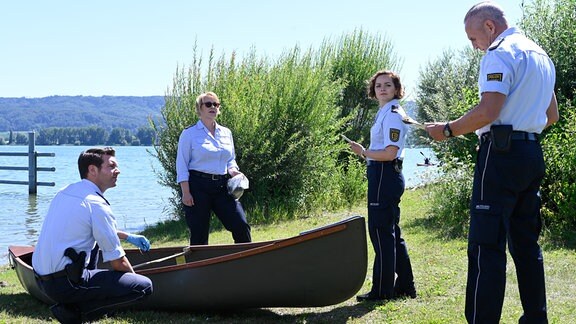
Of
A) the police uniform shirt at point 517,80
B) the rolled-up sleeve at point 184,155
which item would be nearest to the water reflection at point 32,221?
the rolled-up sleeve at point 184,155

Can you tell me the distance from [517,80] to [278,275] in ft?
7.68

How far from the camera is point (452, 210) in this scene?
10531 mm

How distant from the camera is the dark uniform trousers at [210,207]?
22.4ft

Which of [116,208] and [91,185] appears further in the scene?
[116,208]

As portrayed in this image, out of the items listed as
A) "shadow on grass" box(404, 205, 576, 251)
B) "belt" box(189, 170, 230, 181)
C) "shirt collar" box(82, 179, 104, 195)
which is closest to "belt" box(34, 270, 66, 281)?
"shirt collar" box(82, 179, 104, 195)

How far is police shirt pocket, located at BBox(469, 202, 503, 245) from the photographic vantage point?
161 inches

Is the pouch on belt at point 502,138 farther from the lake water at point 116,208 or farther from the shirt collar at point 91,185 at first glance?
the lake water at point 116,208

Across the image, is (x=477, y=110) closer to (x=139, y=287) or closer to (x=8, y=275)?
(x=139, y=287)

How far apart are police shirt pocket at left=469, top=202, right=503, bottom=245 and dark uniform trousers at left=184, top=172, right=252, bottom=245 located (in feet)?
10.6

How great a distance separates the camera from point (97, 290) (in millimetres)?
4645

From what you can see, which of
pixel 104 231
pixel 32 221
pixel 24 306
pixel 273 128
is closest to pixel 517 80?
pixel 104 231

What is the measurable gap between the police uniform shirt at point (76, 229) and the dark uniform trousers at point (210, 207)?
2.18 meters

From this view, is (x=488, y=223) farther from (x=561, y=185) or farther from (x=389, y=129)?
(x=561, y=185)

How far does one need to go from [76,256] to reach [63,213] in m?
0.30
